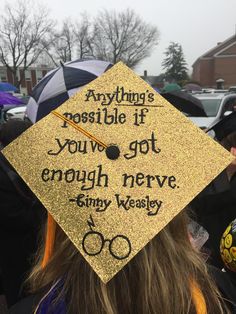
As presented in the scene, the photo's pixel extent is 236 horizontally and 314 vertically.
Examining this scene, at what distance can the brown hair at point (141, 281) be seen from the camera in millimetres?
1133

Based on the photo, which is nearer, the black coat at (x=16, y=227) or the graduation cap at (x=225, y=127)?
the black coat at (x=16, y=227)

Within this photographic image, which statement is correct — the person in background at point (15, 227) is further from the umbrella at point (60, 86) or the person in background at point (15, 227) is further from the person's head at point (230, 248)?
the person's head at point (230, 248)

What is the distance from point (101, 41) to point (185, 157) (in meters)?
44.0

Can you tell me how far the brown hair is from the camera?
3.72 ft

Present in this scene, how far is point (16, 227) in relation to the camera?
2.39 meters

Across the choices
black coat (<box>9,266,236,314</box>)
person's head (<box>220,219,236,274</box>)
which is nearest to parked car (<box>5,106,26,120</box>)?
person's head (<box>220,219,236,274</box>)

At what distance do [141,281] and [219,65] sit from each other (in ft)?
193

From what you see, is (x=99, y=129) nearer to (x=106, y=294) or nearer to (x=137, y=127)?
(x=137, y=127)

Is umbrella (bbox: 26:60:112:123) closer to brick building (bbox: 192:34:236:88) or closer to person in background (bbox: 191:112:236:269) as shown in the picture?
person in background (bbox: 191:112:236:269)

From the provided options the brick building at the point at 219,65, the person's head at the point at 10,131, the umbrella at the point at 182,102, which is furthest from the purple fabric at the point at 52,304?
the brick building at the point at 219,65

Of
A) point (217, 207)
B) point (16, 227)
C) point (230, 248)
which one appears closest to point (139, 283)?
point (230, 248)

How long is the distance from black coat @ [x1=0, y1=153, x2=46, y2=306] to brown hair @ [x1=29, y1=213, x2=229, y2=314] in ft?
3.88

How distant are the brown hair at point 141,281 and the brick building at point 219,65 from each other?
55.2 m

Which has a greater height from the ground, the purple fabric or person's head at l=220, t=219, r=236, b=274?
the purple fabric
